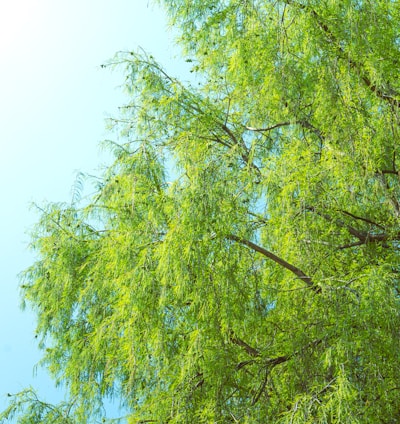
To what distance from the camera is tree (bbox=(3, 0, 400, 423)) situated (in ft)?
10.8

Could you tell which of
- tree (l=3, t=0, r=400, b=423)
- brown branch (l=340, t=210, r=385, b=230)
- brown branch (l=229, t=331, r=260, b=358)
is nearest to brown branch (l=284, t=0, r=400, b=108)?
tree (l=3, t=0, r=400, b=423)

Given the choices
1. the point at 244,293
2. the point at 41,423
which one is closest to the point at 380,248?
the point at 244,293

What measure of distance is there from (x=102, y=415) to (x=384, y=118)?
2.42 metres

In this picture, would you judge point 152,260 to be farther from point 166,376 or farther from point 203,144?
point 203,144

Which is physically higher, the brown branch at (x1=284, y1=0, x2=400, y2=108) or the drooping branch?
the brown branch at (x1=284, y1=0, x2=400, y2=108)

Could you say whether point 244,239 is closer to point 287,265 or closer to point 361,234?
point 287,265

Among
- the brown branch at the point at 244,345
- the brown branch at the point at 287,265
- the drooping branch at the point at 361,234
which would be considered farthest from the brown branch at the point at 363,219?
the brown branch at the point at 244,345

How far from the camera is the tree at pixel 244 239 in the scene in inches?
129

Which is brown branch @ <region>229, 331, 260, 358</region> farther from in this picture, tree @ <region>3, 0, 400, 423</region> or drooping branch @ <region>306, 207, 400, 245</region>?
Result: drooping branch @ <region>306, 207, 400, 245</region>

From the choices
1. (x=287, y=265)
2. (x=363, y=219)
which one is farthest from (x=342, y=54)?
(x=287, y=265)

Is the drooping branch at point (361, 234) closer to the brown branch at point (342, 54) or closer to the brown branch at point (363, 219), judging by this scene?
the brown branch at point (363, 219)

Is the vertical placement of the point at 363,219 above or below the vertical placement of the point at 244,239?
above

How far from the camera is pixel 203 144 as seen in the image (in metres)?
4.14

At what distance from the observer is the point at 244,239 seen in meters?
3.64
